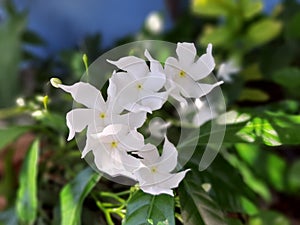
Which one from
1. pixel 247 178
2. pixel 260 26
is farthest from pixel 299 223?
pixel 260 26

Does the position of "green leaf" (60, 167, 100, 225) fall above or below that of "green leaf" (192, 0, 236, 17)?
below

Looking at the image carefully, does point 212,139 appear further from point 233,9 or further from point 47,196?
point 233,9

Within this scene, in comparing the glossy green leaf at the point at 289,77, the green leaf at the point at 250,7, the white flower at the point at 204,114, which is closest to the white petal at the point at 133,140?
the white flower at the point at 204,114

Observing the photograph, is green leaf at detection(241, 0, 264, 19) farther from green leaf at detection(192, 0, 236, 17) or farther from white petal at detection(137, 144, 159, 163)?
white petal at detection(137, 144, 159, 163)

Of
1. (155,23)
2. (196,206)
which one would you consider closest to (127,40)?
(155,23)

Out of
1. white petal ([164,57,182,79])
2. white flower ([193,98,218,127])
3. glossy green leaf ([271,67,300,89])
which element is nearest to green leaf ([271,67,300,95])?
glossy green leaf ([271,67,300,89])

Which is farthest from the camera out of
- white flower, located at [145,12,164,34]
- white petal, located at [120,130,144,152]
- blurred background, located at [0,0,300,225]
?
white flower, located at [145,12,164,34]

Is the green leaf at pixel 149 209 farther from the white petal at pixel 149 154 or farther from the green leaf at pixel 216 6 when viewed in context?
the green leaf at pixel 216 6
